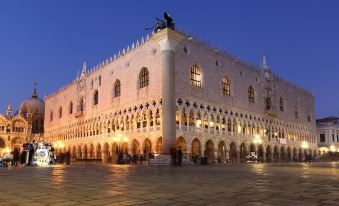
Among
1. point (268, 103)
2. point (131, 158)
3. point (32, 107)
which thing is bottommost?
point (131, 158)

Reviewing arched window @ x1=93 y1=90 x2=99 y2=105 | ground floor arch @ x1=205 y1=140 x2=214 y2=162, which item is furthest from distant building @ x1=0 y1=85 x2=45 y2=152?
Result: ground floor arch @ x1=205 y1=140 x2=214 y2=162

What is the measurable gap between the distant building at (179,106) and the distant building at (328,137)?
528 inches

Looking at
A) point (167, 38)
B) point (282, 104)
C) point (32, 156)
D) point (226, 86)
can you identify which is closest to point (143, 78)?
point (167, 38)

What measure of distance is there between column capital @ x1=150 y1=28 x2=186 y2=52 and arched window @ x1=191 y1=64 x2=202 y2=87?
4147 millimetres

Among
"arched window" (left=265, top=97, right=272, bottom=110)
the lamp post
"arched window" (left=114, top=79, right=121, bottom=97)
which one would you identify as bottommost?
the lamp post

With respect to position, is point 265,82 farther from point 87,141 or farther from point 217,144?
point 87,141

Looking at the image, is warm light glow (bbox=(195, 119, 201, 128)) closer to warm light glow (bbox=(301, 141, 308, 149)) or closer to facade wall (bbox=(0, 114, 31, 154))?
warm light glow (bbox=(301, 141, 308, 149))

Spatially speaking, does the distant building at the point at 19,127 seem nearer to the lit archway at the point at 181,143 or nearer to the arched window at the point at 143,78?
the arched window at the point at 143,78

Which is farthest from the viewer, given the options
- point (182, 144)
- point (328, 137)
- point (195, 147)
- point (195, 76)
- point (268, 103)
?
point (328, 137)

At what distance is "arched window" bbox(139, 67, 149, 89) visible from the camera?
35.8m

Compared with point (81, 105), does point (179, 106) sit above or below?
below

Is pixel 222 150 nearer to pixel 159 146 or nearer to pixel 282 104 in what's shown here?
pixel 159 146

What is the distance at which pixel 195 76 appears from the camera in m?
36.2

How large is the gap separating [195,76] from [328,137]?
43863mm
